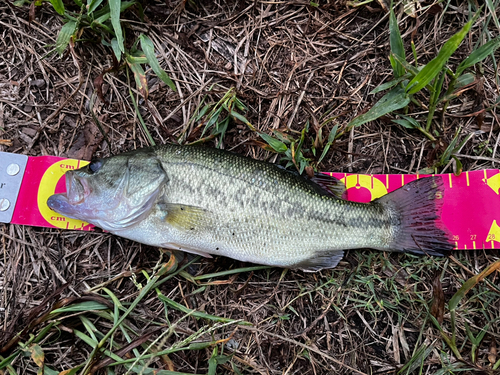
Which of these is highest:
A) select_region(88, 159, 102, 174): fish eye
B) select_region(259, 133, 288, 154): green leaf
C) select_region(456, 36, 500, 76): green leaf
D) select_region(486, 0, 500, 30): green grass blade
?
select_region(486, 0, 500, 30): green grass blade

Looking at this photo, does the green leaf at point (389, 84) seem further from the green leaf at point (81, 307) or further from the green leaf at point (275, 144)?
the green leaf at point (81, 307)

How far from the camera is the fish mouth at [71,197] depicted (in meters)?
3.03

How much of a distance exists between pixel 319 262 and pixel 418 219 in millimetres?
1017

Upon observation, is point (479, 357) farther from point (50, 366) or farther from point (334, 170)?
point (50, 366)

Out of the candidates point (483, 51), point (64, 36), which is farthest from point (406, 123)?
point (64, 36)

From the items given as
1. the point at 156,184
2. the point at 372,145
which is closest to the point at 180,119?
the point at 156,184

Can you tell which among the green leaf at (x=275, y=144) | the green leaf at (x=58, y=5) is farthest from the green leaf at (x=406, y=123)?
the green leaf at (x=58, y=5)

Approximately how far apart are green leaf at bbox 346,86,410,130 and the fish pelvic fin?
5.34 feet

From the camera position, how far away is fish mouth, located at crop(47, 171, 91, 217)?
3.03 meters

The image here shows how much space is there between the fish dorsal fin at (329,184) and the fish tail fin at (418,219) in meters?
0.47

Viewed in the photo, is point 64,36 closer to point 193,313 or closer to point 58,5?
point 58,5

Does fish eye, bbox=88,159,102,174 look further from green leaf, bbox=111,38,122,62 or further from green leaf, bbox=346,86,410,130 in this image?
green leaf, bbox=346,86,410,130

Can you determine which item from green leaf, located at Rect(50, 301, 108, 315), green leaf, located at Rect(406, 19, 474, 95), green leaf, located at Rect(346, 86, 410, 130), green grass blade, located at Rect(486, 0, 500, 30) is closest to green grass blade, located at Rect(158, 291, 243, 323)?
green leaf, located at Rect(50, 301, 108, 315)

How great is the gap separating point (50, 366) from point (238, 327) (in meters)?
1.76
